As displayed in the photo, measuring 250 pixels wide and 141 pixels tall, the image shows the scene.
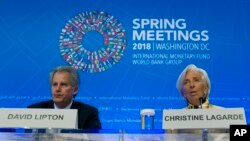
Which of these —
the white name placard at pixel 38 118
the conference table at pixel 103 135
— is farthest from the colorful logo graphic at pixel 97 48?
the conference table at pixel 103 135

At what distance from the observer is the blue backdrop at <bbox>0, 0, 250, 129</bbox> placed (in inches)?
171

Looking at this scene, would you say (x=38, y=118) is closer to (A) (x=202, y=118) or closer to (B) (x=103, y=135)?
(B) (x=103, y=135)

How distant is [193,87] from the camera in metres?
3.92

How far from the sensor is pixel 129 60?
4.38 m

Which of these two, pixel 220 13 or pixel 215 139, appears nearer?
pixel 215 139

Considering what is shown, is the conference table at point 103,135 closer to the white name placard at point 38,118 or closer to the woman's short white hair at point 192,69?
the white name placard at point 38,118

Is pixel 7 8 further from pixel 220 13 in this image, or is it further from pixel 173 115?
pixel 173 115

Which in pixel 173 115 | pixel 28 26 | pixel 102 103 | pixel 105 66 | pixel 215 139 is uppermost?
pixel 28 26

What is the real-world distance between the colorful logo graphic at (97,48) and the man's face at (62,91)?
47cm

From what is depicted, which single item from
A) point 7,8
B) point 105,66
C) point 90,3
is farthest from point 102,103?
point 7,8

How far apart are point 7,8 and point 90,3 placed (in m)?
0.88

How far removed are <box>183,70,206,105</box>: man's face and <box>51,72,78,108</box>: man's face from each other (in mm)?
1058

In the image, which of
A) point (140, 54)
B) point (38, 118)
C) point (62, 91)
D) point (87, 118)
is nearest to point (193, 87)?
point (140, 54)

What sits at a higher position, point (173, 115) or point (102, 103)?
point (102, 103)
